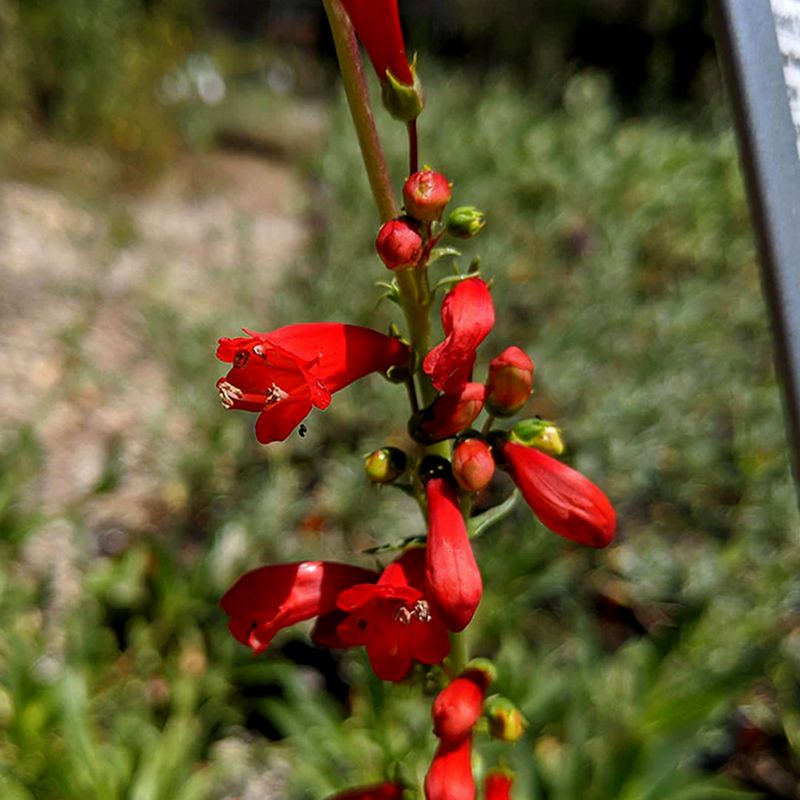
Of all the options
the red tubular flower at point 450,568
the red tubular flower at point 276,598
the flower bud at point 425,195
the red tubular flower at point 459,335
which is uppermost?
the flower bud at point 425,195

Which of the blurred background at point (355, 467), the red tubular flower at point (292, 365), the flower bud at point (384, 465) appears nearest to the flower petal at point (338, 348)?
the red tubular flower at point (292, 365)

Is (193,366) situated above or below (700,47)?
below

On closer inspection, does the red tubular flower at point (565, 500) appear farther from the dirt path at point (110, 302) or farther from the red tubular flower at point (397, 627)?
the dirt path at point (110, 302)

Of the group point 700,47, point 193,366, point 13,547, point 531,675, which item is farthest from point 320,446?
point 700,47

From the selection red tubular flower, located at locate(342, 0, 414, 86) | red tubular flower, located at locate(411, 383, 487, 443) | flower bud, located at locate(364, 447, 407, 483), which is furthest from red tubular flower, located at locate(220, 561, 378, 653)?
red tubular flower, located at locate(342, 0, 414, 86)

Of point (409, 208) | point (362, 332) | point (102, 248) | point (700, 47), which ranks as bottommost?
point (102, 248)

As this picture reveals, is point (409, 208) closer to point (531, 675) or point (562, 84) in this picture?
point (531, 675)

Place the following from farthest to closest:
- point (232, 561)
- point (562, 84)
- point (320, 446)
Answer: point (562, 84) → point (320, 446) → point (232, 561)
